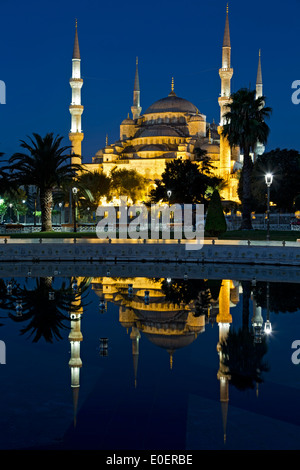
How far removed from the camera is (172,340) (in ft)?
35.4

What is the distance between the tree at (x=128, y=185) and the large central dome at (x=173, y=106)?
70.8 feet

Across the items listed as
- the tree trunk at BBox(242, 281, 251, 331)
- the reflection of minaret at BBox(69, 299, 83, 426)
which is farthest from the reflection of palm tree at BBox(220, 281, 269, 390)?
the reflection of minaret at BBox(69, 299, 83, 426)

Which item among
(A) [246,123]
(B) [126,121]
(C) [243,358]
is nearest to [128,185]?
(B) [126,121]

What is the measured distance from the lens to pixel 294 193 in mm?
49406

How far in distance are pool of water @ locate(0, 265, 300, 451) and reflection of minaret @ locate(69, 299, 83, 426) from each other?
20 millimetres

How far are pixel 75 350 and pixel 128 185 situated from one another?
6025 cm

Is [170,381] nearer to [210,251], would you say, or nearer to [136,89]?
[210,251]

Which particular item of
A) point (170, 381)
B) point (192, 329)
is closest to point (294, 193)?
point (192, 329)

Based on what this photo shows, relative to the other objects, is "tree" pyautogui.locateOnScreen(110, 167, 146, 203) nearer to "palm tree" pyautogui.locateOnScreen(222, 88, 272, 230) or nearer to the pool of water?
"palm tree" pyautogui.locateOnScreen(222, 88, 272, 230)

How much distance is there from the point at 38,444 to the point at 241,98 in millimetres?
29971

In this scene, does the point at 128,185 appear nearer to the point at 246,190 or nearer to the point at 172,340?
the point at 246,190

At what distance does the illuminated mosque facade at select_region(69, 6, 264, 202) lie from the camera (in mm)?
63625

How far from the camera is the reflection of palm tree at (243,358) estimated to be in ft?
27.1

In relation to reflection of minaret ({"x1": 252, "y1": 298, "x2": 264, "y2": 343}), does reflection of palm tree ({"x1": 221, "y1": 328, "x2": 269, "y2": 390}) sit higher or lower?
lower
